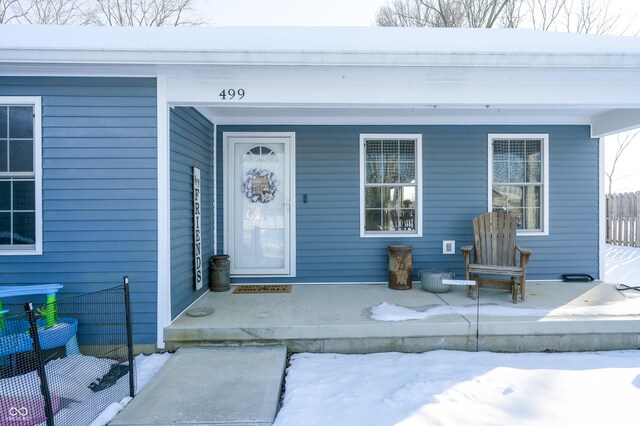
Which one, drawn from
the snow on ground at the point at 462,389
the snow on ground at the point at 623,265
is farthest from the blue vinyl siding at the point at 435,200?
the snow on ground at the point at 462,389

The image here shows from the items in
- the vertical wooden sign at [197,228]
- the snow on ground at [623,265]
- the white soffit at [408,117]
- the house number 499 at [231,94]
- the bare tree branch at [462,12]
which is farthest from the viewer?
the bare tree branch at [462,12]

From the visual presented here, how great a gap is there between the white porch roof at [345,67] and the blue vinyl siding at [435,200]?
1466 mm

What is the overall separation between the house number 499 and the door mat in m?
2.36

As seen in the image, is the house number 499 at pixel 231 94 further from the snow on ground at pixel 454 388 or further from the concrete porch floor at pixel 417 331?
the snow on ground at pixel 454 388

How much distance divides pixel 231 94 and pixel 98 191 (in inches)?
58.6

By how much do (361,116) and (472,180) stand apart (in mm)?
1747

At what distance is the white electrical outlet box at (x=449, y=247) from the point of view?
16.5 ft

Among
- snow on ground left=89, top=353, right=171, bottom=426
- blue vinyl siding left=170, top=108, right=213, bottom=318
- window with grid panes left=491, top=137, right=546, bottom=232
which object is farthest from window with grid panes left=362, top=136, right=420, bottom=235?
snow on ground left=89, top=353, right=171, bottom=426

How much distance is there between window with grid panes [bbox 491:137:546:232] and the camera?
5.18 metres

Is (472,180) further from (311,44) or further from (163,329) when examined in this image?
(163,329)

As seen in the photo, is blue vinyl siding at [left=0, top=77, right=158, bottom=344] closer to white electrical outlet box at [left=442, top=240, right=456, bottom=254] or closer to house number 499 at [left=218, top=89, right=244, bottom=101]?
house number 499 at [left=218, top=89, right=244, bottom=101]

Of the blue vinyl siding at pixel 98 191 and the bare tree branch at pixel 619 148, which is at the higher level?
the bare tree branch at pixel 619 148

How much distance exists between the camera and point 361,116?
4875 mm

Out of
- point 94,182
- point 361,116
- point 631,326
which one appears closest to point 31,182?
point 94,182
